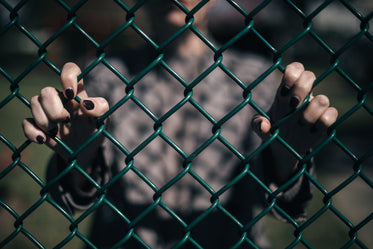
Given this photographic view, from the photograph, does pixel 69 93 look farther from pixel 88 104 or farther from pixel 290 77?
pixel 290 77

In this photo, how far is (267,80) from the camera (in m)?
1.33

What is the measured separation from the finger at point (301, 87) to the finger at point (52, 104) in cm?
51

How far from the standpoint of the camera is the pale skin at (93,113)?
0.66m

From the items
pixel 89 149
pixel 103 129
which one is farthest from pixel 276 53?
pixel 89 149

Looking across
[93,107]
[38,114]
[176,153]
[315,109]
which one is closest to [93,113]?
[93,107]

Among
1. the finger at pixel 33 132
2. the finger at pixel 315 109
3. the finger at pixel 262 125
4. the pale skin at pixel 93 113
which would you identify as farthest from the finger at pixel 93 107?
the finger at pixel 315 109

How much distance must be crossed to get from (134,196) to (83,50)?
821 cm

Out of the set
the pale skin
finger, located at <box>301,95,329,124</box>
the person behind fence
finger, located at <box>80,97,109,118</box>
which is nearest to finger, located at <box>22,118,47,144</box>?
the pale skin

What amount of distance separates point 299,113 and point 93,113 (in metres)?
0.47

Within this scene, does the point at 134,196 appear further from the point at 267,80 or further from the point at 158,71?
the point at 267,80

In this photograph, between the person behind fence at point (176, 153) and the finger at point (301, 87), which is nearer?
the finger at point (301, 87)

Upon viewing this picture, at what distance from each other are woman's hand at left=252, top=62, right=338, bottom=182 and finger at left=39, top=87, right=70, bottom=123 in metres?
0.45

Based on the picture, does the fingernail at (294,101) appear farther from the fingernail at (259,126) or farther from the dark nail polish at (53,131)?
the dark nail polish at (53,131)

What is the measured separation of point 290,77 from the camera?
667mm
